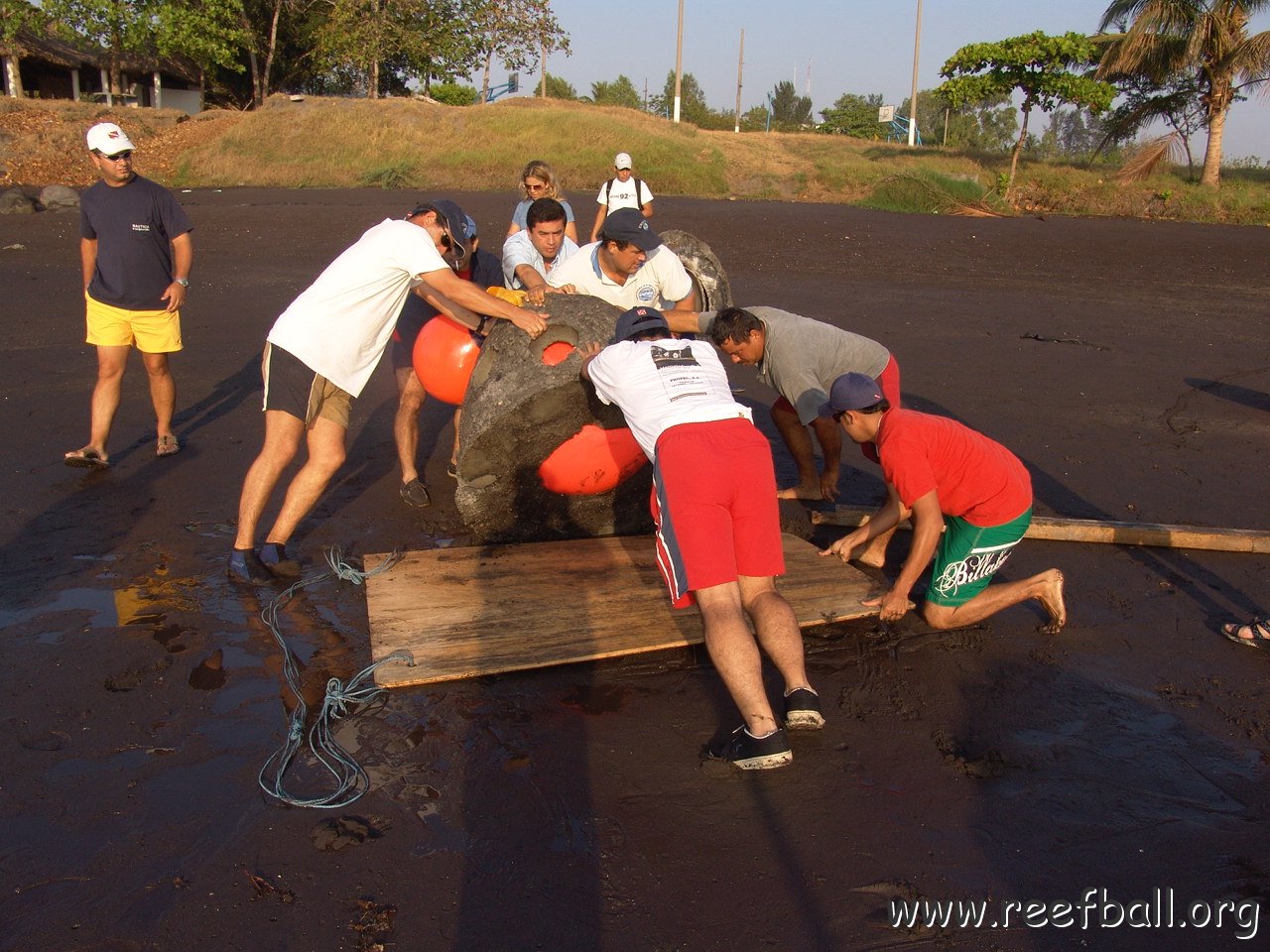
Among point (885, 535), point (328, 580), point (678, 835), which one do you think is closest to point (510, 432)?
point (328, 580)

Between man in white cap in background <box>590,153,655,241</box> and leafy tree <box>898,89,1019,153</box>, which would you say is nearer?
man in white cap in background <box>590,153,655,241</box>

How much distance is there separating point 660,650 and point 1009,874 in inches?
77.8

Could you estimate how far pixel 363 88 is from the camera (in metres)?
43.2

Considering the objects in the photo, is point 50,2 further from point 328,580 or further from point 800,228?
point 328,580

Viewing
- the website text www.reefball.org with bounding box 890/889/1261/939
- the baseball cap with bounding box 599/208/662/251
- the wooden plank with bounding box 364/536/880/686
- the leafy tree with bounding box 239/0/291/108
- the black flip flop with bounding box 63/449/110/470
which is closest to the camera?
the website text www.reefball.org with bounding box 890/889/1261/939

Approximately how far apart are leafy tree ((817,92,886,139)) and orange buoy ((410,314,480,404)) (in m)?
48.0

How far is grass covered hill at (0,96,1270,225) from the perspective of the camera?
24578mm

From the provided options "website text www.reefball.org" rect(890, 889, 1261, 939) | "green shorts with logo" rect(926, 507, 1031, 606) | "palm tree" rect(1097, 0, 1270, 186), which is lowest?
"website text www.reefball.org" rect(890, 889, 1261, 939)

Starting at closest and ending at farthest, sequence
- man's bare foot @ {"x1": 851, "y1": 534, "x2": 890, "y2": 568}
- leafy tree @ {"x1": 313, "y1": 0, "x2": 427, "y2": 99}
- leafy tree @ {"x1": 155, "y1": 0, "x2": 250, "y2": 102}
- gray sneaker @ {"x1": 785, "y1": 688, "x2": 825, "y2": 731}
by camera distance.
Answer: gray sneaker @ {"x1": 785, "y1": 688, "x2": 825, "y2": 731} < man's bare foot @ {"x1": 851, "y1": 534, "x2": 890, "y2": 568} < leafy tree @ {"x1": 155, "y1": 0, "x2": 250, "y2": 102} < leafy tree @ {"x1": 313, "y1": 0, "x2": 427, "y2": 99}

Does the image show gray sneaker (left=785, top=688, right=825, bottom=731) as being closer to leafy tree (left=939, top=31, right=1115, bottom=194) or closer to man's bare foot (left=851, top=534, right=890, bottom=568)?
man's bare foot (left=851, top=534, right=890, bottom=568)

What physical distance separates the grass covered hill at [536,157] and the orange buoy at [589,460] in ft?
65.6

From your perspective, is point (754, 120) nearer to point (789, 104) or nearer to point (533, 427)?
point (789, 104)

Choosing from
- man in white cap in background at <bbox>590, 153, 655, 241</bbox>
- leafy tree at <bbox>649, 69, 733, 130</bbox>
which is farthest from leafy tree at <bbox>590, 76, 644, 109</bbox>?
man in white cap in background at <bbox>590, 153, 655, 241</bbox>

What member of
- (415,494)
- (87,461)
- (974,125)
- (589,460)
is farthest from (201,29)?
(974,125)
